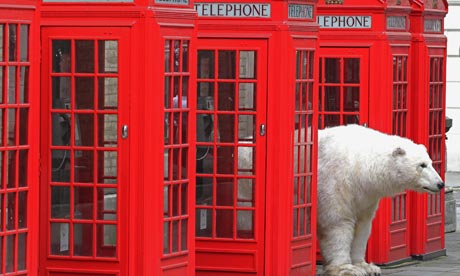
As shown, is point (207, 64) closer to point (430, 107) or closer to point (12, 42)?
point (12, 42)

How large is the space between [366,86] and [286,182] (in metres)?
2.09

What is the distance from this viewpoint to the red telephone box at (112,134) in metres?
9.60

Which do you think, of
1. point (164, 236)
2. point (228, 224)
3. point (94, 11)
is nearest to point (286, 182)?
point (228, 224)

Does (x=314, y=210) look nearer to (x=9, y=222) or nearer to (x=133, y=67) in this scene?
(x=133, y=67)

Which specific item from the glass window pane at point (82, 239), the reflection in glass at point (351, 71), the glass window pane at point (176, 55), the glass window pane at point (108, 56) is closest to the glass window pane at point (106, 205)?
the glass window pane at point (82, 239)

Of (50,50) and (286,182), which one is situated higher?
(50,50)

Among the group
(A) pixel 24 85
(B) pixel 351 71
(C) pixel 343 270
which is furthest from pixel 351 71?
(A) pixel 24 85

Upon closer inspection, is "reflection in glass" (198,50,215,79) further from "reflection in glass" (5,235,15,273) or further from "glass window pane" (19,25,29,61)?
"reflection in glass" (5,235,15,273)

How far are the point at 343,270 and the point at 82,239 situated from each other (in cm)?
300

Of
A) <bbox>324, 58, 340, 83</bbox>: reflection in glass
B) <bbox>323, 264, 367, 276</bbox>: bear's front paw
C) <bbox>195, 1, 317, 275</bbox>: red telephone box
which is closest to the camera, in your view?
<bbox>195, 1, 317, 275</bbox>: red telephone box

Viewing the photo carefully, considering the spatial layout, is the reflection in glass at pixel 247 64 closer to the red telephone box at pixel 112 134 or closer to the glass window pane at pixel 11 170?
the red telephone box at pixel 112 134

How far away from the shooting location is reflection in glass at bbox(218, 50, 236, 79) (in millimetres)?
11281

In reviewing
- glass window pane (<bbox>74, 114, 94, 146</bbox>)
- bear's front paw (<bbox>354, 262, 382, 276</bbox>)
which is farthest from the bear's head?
glass window pane (<bbox>74, 114, 94, 146</bbox>)

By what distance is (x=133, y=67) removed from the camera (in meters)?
9.58
